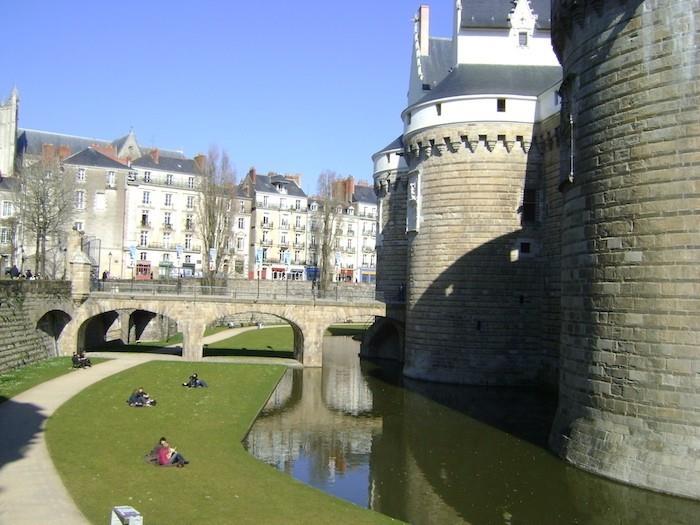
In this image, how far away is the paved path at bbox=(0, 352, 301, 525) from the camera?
1189cm

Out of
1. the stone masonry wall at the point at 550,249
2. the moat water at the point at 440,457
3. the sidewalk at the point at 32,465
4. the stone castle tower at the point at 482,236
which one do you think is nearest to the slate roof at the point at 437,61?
the stone castle tower at the point at 482,236

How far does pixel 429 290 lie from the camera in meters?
32.3

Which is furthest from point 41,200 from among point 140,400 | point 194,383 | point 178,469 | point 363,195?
point 363,195

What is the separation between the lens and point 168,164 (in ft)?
225

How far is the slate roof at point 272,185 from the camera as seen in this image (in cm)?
7600

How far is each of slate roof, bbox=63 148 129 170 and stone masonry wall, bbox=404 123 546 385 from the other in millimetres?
40226

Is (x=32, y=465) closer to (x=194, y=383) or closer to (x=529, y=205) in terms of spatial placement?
(x=194, y=383)

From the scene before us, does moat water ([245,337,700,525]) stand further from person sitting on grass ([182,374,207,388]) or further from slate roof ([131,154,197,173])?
slate roof ([131,154,197,173])

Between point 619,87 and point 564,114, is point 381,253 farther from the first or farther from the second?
point 619,87

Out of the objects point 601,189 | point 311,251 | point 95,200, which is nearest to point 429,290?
point 601,189

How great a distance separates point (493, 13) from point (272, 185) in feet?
146

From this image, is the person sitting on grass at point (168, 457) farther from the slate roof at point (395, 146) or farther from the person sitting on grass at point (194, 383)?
the slate roof at point (395, 146)

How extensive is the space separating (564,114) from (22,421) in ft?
57.4

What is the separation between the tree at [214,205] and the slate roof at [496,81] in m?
23.6
